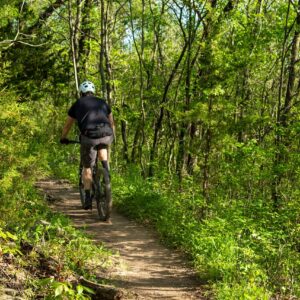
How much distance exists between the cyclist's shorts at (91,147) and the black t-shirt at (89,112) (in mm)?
218

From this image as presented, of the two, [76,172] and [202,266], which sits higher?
[76,172]

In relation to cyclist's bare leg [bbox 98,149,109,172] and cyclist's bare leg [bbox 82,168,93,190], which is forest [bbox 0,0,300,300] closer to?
cyclist's bare leg [bbox 82,168,93,190]

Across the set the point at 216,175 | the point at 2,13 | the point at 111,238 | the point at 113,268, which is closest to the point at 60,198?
the point at 111,238

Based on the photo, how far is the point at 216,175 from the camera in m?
8.41

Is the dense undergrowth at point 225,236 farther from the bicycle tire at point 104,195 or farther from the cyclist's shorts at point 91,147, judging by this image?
the cyclist's shorts at point 91,147

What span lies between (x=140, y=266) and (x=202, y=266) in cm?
80

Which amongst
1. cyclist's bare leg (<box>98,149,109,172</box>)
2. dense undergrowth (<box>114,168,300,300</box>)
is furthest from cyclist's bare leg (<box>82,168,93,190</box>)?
dense undergrowth (<box>114,168,300,300</box>)

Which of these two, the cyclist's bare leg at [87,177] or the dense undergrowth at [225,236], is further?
the cyclist's bare leg at [87,177]

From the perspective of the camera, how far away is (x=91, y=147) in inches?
272

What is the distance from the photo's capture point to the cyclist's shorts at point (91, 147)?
6.86 meters

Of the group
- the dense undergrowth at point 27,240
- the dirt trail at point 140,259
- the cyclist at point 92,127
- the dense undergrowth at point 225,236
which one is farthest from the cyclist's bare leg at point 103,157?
the dense undergrowth at point 225,236

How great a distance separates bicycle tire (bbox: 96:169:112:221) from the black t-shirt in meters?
0.80

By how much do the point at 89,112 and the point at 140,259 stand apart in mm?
2512

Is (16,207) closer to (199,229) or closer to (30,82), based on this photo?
(199,229)
